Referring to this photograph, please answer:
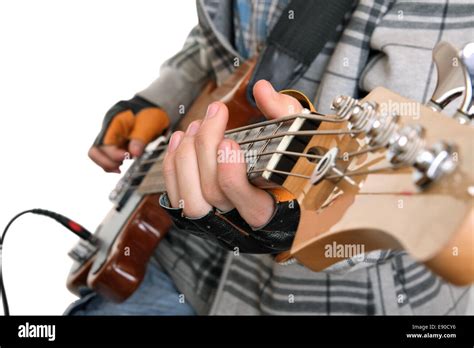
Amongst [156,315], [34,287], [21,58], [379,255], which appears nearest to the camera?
[379,255]

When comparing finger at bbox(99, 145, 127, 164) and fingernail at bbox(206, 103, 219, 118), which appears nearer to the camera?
fingernail at bbox(206, 103, 219, 118)

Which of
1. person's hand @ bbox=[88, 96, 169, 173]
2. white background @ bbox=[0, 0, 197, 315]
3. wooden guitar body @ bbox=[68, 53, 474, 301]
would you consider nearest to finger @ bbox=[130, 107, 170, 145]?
person's hand @ bbox=[88, 96, 169, 173]

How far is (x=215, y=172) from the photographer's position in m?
0.51

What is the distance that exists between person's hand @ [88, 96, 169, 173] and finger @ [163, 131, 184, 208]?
0.35m

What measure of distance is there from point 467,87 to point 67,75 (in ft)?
3.95

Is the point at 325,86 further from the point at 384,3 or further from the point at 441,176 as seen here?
the point at 441,176

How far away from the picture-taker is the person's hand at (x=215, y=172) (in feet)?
1.61

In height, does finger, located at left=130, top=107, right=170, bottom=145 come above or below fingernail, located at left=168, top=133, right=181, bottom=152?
below

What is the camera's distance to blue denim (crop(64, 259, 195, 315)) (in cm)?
79

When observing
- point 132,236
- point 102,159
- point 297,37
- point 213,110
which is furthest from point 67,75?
point 213,110

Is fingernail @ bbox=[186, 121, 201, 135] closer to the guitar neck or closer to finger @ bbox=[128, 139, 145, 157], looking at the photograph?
the guitar neck

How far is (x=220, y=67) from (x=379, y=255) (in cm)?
37
